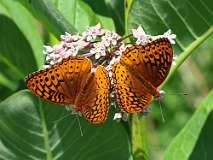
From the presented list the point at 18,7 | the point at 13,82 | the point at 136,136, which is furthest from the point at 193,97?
the point at 136,136

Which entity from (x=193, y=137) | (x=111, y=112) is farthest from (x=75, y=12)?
(x=193, y=137)

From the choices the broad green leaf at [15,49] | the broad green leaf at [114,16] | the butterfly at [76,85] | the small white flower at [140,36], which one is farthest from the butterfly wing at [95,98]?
the broad green leaf at [15,49]

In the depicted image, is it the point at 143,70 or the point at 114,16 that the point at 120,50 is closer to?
the point at 143,70

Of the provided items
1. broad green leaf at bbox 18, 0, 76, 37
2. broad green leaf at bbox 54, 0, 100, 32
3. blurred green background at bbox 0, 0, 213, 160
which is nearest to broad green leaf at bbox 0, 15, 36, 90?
blurred green background at bbox 0, 0, 213, 160

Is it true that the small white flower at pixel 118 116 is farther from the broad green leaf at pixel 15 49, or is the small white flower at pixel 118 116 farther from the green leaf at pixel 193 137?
the broad green leaf at pixel 15 49

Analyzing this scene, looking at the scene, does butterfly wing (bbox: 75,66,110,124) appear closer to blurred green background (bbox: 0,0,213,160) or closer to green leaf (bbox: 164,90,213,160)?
blurred green background (bbox: 0,0,213,160)

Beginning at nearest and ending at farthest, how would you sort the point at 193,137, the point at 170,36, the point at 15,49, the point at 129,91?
the point at 129,91, the point at 170,36, the point at 193,137, the point at 15,49
